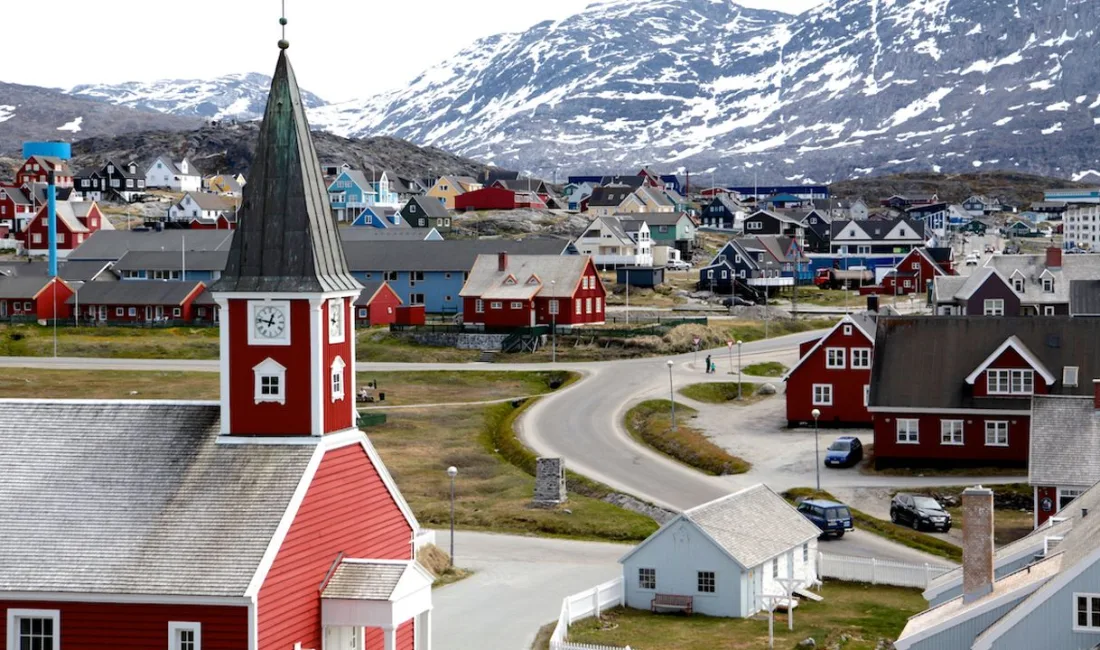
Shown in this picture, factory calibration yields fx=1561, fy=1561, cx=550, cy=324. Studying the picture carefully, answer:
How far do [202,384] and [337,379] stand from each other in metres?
56.6

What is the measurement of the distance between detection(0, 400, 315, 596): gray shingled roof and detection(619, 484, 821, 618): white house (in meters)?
14.5

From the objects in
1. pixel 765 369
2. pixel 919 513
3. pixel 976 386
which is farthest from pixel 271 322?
pixel 765 369

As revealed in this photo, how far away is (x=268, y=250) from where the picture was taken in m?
32.9

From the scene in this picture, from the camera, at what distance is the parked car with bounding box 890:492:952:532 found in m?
52.7

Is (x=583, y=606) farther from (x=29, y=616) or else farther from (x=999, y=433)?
(x=999, y=433)

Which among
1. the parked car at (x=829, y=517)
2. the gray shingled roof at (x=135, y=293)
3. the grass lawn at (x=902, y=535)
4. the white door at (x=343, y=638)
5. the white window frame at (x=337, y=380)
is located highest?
the gray shingled roof at (x=135, y=293)

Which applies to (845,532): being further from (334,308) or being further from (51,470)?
(51,470)

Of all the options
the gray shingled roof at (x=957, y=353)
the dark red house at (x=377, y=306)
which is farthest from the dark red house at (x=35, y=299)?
the gray shingled roof at (x=957, y=353)

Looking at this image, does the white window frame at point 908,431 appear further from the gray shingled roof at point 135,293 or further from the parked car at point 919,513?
the gray shingled roof at point 135,293

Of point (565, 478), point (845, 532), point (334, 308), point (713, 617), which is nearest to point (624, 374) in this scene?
point (565, 478)

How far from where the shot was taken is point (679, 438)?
2736 inches

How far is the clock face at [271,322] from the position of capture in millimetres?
32812

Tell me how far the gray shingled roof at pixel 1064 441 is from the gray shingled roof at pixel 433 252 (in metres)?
71.1

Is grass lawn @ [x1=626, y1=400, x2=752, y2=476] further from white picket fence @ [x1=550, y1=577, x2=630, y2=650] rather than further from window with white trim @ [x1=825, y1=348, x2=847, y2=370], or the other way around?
white picket fence @ [x1=550, y1=577, x2=630, y2=650]
